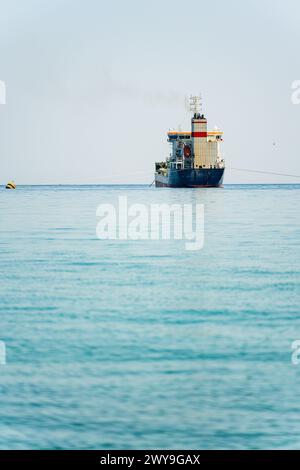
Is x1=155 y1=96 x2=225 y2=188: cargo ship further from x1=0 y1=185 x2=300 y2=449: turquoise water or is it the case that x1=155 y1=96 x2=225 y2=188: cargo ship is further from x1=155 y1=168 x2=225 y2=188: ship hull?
x1=0 y1=185 x2=300 y2=449: turquoise water

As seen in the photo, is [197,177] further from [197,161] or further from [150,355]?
[150,355]

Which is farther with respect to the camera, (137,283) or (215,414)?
(137,283)

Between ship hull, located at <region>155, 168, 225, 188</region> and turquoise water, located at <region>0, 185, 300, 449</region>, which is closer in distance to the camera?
turquoise water, located at <region>0, 185, 300, 449</region>

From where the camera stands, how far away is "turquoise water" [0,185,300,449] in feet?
24.8

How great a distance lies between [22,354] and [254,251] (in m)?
14.8

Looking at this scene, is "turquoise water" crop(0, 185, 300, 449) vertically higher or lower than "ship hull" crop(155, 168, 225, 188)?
lower

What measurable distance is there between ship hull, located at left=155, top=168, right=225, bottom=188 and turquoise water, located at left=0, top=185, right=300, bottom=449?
108m

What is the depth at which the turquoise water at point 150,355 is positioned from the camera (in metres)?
7.57

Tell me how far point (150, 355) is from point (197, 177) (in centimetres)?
11995

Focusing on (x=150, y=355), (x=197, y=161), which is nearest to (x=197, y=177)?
(x=197, y=161)

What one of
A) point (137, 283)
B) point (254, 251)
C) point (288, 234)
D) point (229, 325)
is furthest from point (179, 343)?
point (288, 234)

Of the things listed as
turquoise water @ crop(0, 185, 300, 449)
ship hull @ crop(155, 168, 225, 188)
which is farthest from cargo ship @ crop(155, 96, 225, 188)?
turquoise water @ crop(0, 185, 300, 449)
